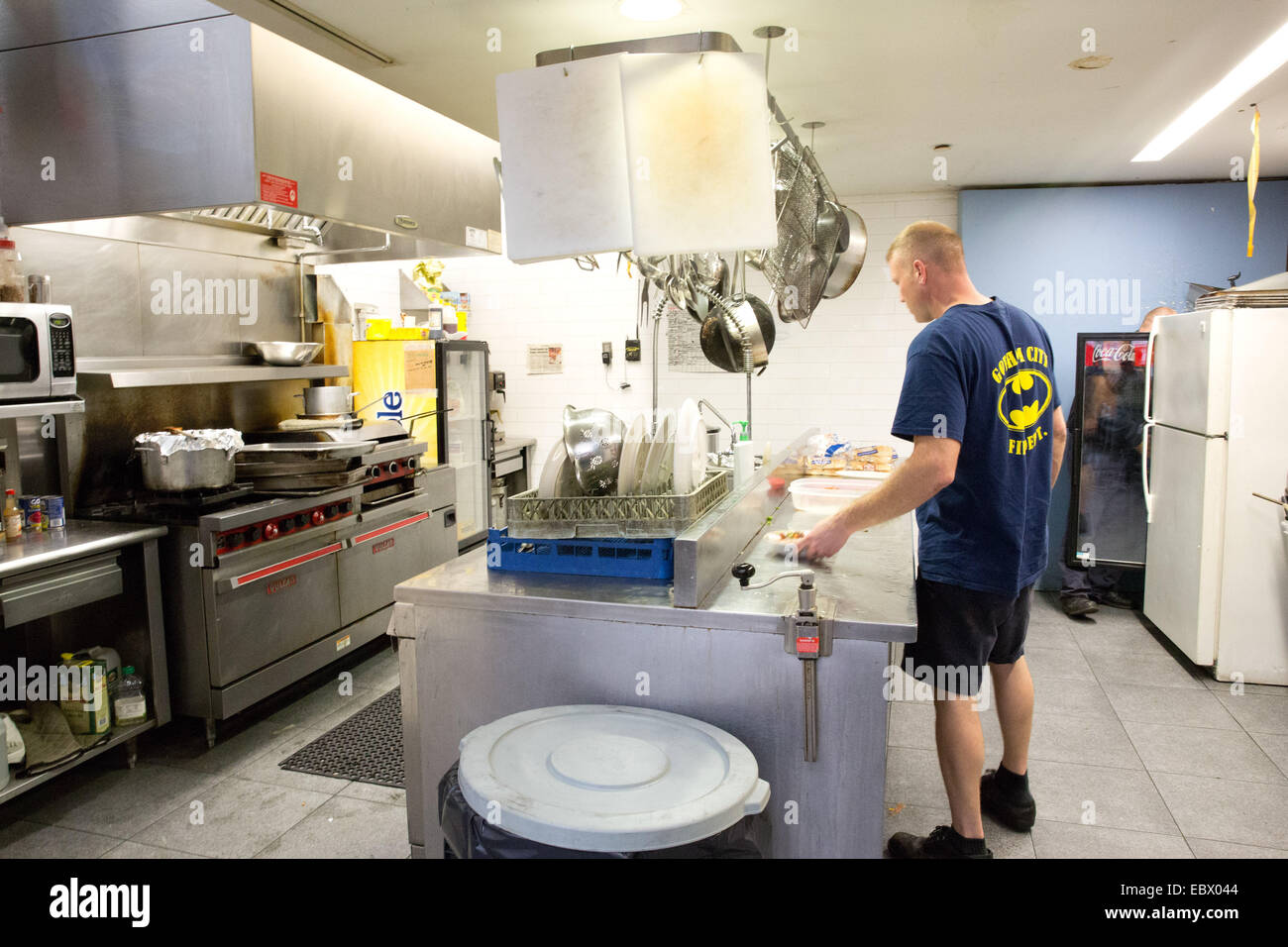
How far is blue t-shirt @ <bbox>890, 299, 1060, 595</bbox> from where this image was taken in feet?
7.55

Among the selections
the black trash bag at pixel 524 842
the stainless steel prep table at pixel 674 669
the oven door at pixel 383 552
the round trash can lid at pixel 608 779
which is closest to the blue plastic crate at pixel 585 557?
the stainless steel prep table at pixel 674 669

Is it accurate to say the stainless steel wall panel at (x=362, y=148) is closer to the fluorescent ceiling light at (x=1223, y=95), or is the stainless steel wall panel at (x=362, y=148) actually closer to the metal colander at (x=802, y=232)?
the metal colander at (x=802, y=232)

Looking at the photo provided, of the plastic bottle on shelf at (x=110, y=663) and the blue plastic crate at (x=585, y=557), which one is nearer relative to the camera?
the blue plastic crate at (x=585, y=557)

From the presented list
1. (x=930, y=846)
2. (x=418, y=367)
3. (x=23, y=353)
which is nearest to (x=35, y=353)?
(x=23, y=353)

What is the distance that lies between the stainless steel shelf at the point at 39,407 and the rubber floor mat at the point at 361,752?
1.55 m

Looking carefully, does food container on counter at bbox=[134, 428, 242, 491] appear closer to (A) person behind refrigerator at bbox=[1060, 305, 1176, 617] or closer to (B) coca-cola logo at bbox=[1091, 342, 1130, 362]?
(A) person behind refrigerator at bbox=[1060, 305, 1176, 617]

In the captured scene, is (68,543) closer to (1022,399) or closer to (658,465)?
(658,465)

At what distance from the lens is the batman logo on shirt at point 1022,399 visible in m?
2.39

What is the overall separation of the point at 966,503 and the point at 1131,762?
1.67m

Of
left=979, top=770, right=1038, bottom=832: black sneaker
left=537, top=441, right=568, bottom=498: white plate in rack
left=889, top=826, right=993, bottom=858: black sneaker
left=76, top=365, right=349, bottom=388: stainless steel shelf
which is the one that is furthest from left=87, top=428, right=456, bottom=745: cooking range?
left=979, top=770, right=1038, bottom=832: black sneaker

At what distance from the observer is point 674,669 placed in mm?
1909

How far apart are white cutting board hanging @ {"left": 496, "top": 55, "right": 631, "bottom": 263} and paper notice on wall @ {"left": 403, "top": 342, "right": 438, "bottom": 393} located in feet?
11.6

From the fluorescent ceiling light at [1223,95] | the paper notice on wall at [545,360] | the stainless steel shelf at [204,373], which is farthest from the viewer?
the paper notice on wall at [545,360]

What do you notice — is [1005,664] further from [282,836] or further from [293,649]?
[293,649]
